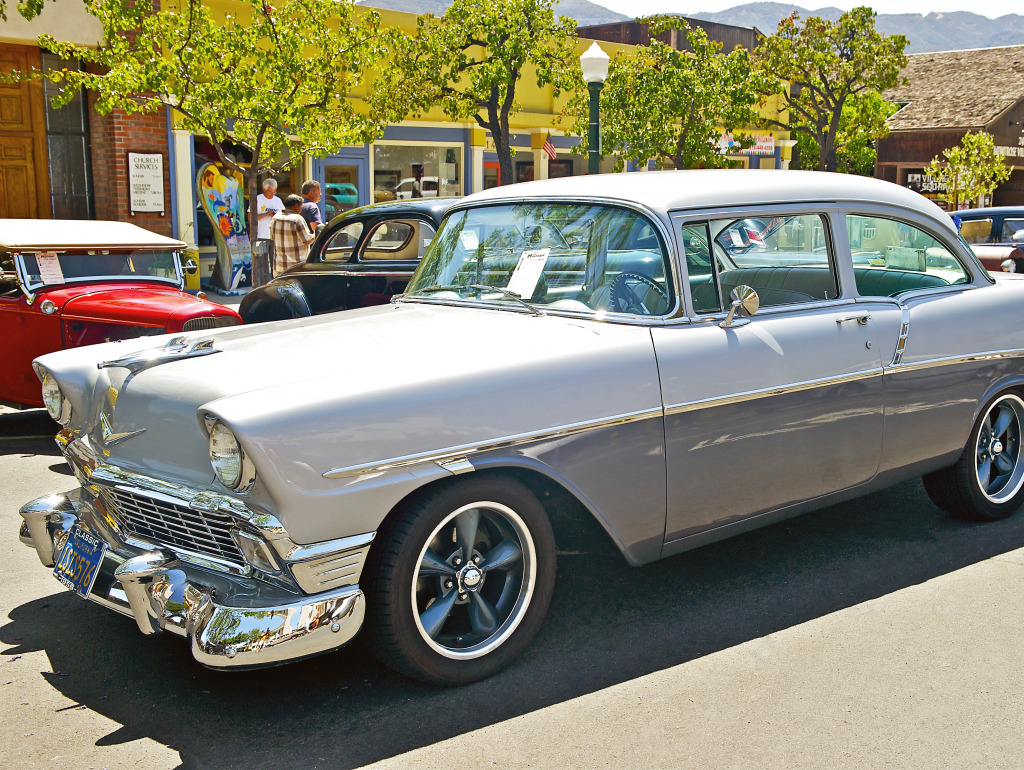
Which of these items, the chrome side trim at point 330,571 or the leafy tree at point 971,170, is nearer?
the chrome side trim at point 330,571

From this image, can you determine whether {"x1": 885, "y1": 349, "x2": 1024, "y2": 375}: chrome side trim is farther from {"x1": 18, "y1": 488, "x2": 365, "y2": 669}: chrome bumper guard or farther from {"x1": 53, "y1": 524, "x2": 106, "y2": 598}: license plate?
{"x1": 53, "y1": 524, "x2": 106, "y2": 598}: license plate

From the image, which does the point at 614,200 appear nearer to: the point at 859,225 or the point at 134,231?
the point at 859,225

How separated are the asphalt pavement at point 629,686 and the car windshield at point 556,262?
1255 millimetres

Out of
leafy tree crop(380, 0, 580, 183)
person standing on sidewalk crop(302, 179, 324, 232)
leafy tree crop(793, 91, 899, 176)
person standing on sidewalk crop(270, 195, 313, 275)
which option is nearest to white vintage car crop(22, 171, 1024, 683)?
person standing on sidewalk crop(270, 195, 313, 275)

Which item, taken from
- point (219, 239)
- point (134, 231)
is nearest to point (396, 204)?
point (134, 231)

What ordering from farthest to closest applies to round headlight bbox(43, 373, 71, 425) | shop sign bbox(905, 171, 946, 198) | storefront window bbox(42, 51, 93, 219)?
1. shop sign bbox(905, 171, 946, 198)
2. storefront window bbox(42, 51, 93, 219)
3. round headlight bbox(43, 373, 71, 425)

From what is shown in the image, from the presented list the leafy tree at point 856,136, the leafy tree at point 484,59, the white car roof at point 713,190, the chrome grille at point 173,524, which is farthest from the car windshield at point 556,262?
the leafy tree at point 856,136

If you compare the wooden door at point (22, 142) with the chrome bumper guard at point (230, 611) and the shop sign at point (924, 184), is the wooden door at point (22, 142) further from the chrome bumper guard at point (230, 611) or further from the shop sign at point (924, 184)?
the shop sign at point (924, 184)

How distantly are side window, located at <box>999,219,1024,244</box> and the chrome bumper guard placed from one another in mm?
11829

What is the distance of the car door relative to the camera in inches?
153

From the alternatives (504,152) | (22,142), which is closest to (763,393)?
(22,142)

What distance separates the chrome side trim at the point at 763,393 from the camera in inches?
151

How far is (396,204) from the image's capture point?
851cm

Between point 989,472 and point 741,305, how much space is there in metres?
2.08
